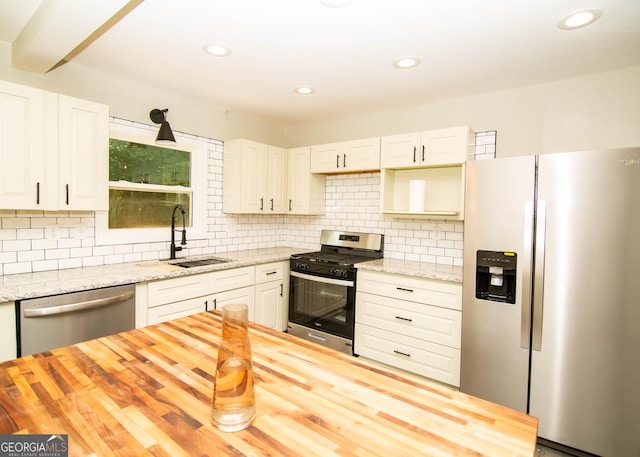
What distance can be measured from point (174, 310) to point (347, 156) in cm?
216

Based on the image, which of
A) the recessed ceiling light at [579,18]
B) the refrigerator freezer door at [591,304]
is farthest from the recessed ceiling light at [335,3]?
the refrigerator freezer door at [591,304]

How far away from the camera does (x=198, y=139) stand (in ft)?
11.5

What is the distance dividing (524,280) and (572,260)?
0.28 m

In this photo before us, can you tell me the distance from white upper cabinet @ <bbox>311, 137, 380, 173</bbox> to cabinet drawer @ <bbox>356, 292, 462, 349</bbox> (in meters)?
1.27

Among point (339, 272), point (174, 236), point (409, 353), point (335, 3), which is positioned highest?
point (335, 3)

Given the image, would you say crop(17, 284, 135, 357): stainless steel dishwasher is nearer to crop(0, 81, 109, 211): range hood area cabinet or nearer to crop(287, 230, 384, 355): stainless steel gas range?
crop(0, 81, 109, 211): range hood area cabinet

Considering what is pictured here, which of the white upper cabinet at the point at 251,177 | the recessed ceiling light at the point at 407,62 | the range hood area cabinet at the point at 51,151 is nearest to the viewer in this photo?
the range hood area cabinet at the point at 51,151

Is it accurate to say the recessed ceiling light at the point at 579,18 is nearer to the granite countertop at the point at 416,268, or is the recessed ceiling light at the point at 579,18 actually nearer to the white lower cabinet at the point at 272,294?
the granite countertop at the point at 416,268

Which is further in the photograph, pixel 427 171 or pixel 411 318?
pixel 427 171

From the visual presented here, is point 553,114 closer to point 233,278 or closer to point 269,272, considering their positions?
point 269,272

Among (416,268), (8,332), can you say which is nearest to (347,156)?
(416,268)

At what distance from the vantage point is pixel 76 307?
2.10 meters

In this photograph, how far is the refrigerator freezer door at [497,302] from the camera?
2219 millimetres

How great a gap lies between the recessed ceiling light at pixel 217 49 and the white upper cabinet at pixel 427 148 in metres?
1.60
